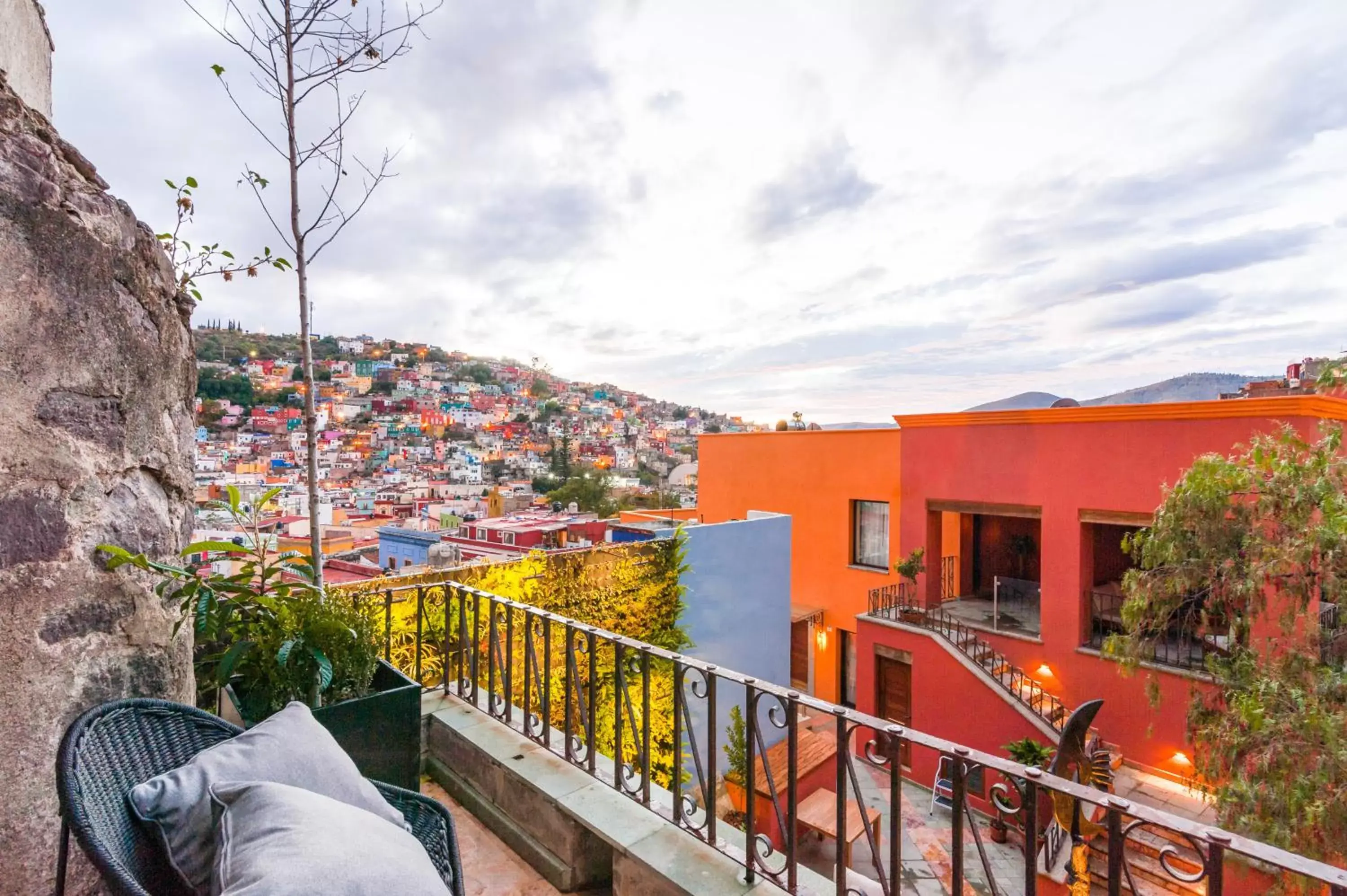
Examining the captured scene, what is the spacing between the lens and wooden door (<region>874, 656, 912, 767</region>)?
907 cm

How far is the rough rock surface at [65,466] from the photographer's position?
4.03ft

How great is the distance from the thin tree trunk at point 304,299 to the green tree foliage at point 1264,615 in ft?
19.6

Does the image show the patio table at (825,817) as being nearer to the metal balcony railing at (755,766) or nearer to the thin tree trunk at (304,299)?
the metal balcony railing at (755,766)

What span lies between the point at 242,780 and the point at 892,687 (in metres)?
9.61

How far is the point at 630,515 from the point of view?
39.3 feet

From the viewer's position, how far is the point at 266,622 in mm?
1853

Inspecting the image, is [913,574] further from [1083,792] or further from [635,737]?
[1083,792]

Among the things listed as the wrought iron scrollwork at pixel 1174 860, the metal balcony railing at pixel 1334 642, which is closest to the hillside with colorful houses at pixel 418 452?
the wrought iron scrollwork at pixel 1174 860

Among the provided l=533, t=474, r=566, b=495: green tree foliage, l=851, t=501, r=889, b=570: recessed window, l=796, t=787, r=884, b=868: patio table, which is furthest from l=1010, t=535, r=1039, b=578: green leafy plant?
l=533, t=474, r=566, b=495: green tree foliage

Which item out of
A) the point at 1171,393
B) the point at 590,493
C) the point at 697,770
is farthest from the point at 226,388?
the point at 590,493

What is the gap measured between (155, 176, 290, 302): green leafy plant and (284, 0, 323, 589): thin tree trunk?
0.14 metres

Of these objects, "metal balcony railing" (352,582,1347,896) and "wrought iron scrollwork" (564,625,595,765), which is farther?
"wrought iron scrollwork" (564,625,595,765)

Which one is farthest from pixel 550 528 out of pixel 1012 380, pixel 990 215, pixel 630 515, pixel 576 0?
pixel 1012 380

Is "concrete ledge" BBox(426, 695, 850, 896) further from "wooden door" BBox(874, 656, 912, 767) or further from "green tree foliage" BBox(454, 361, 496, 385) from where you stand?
"green tree foliage" BBox(454, 361, 496, 385)
